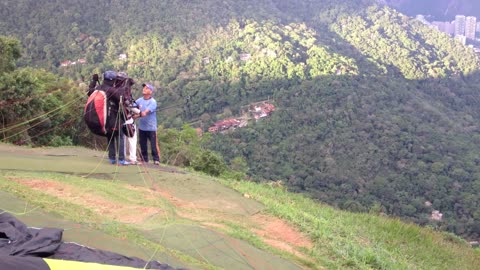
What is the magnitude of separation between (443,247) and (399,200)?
21.1 meters

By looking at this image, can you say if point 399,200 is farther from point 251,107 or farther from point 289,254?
point 289,254

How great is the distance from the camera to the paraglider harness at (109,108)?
6895 mm

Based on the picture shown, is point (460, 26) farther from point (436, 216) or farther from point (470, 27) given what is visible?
point (436, 216)

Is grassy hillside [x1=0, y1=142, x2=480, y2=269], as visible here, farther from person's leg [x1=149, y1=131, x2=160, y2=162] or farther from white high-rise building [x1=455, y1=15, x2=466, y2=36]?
white high-rise building [x1=455, y1=15, x2=466, y2=36]

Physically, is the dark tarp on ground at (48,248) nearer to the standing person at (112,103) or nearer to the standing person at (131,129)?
the standing person at (112,103)

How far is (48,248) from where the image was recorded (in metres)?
3.55

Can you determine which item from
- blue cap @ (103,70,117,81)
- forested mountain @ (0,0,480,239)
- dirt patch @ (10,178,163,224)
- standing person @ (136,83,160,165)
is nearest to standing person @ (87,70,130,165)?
blue cap @ (103,70,117,81)

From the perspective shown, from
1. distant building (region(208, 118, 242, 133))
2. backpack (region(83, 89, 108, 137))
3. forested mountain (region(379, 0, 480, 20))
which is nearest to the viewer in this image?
backpack (region(83, 89, 108, 137))

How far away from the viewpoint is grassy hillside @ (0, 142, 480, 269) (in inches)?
179

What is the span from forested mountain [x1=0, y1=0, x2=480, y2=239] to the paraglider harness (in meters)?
15.0

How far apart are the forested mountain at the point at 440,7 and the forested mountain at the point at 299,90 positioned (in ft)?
301

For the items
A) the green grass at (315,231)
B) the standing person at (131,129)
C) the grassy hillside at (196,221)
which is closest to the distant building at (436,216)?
the green grass at (315,231)

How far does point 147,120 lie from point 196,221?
9.98ft

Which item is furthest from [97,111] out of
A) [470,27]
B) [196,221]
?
[470,27]
